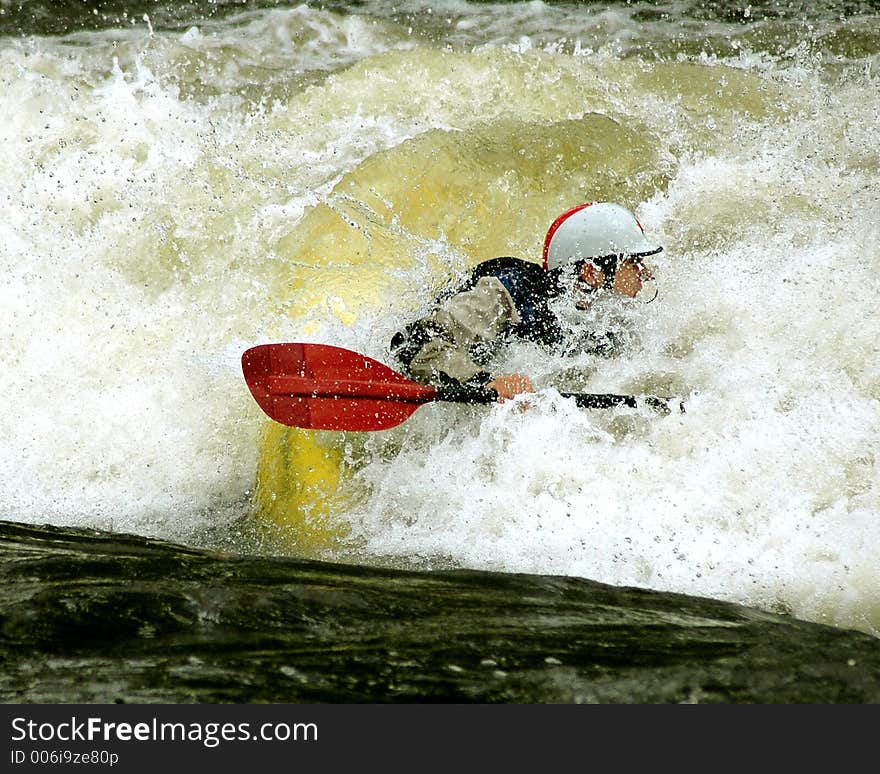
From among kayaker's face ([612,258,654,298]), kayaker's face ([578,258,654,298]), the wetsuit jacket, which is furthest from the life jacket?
kayaker's face ([612,258,654,298])

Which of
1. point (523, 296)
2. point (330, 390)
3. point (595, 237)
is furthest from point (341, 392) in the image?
point (595, 237)

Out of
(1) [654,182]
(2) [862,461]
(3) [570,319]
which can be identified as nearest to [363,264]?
(3) [570,319]

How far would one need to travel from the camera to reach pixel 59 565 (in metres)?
2.45

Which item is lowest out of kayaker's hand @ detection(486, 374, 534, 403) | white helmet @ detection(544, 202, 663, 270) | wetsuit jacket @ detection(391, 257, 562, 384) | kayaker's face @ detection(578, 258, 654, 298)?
kayaker's hand @ detection(486, 374, 534, 403)

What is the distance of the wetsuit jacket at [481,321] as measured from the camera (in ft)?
10.1

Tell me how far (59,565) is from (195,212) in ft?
7.05

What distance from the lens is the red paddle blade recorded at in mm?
3170

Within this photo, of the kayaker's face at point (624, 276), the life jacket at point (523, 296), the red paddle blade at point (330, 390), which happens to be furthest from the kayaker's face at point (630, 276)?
the red paddle blade at point (330, 390)

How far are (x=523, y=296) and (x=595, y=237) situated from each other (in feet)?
1.10

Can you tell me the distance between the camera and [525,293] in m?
3.10

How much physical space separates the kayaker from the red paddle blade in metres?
0.15

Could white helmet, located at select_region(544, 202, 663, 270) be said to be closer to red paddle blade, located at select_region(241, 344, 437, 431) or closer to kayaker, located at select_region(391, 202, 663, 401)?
kayaker, located at select_region(391, 202, 663, 401)

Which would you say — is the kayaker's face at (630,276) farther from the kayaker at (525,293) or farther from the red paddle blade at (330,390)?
the red paddle blade at (330,390)

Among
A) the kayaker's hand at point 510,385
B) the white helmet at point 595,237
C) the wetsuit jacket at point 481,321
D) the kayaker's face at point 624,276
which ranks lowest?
the kayaker's hand at point 510,385
